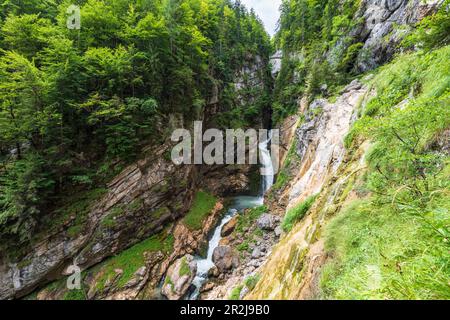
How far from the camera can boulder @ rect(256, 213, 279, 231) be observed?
1271 centimetres

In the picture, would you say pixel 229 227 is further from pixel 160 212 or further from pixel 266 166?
pixel 266 166

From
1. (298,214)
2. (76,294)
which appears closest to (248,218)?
(298,214)

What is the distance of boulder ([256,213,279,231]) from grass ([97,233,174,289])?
5870mm

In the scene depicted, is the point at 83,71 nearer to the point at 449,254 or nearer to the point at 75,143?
the point at 75,143

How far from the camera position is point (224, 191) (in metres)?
18.2

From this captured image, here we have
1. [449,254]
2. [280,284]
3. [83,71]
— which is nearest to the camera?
[449,254]

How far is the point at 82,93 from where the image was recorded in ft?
38.1

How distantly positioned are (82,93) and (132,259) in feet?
33.4

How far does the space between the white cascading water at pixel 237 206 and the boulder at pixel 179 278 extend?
0.39 metres

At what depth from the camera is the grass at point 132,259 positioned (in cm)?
1020

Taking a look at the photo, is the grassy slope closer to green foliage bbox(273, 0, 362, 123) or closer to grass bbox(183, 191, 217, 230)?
grass bbox(183, 191, 217, 230)

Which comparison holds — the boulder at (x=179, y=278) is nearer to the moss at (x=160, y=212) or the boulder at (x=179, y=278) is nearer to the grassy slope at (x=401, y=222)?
the moss at (x=160, y=212)
